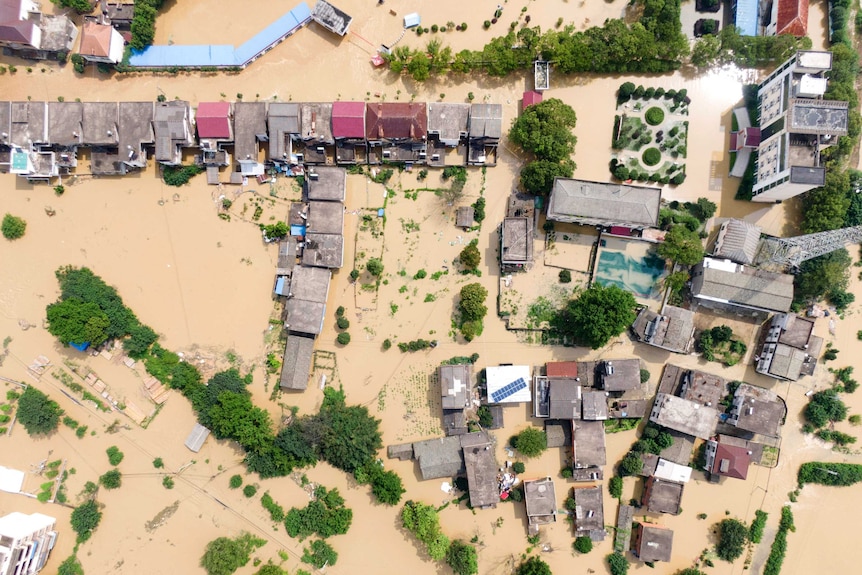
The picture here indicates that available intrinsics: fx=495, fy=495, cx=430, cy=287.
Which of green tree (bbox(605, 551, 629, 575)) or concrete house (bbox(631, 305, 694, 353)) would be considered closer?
concrete house (bbox(631, 305, 694, 353))

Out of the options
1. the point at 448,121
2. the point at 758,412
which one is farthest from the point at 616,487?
the point at 448,121

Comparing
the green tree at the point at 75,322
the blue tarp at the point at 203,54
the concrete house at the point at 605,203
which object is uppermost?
the blue tarp at the point at 203,54

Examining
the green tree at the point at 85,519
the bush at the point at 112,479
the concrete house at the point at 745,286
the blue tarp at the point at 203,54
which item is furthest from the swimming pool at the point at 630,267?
the green tree at the point at 85,519

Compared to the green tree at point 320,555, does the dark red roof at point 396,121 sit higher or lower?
higher

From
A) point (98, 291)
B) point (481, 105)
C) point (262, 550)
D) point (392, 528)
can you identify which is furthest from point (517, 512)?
point (98, 291)

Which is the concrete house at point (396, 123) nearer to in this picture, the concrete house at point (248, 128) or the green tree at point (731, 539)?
the concrete house at point (248, 128)

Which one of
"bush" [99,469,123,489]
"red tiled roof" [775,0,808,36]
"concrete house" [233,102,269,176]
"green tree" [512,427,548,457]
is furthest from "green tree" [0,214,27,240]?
"red tiled roof" [775,0,808,36]

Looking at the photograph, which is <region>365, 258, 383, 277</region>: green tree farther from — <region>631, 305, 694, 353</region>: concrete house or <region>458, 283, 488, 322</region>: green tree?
<region>631, 305, 694, 353</region>: concrete house
